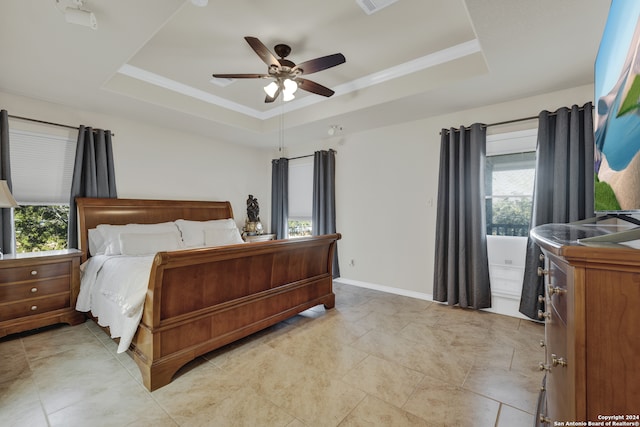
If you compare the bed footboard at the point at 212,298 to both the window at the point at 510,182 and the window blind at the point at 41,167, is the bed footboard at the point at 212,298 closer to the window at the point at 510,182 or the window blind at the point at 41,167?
the window at the point at 510,182

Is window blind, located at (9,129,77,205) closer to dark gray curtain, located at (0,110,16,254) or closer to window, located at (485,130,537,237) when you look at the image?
dark gray curtain, located at (0,110,16,254)

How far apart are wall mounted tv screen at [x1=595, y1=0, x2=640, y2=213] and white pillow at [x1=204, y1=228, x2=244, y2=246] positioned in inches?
150

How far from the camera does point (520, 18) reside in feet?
6.31

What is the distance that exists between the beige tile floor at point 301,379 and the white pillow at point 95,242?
34.0 inches

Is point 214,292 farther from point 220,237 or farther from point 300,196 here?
point 300,196

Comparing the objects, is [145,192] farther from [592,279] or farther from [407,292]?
[592,279]

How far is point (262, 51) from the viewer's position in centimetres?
229

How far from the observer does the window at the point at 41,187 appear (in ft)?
10.5

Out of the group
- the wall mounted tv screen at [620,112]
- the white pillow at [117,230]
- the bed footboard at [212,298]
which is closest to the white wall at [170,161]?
the white pillow at [117,230]

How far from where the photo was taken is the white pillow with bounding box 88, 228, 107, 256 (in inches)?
132

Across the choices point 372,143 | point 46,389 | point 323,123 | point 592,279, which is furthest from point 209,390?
point 372,143

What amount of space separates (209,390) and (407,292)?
2.90m

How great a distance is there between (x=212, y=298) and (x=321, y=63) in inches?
83.3

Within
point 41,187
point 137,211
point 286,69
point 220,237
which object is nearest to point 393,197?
point 286,69
